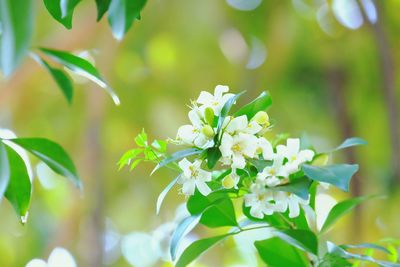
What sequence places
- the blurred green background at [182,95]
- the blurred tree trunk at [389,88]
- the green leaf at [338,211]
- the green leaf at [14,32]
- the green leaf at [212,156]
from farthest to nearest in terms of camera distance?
the blurred green background at [182,95], the blurred tree trunk at [389,88], the green leaf at [338,211], the green leaf at [212,156], the green leaf at [14,32]

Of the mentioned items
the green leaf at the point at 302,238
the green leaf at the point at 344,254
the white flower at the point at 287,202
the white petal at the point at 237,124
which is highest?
the white petal at the point at 237,124

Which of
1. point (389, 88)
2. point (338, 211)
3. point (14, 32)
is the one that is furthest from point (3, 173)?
point (389, 88)

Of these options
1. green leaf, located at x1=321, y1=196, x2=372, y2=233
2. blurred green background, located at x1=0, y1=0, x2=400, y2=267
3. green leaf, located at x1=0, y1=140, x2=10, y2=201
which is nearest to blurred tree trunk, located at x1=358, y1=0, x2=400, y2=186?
blurred green background, located at x1=0, y1=0, x2=400, y2=267

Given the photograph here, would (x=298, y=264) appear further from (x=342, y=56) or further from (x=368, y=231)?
(x=342, y=56)

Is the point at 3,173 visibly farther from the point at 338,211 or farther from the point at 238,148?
the point at 338,211

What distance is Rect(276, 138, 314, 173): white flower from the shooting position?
64 centimetres

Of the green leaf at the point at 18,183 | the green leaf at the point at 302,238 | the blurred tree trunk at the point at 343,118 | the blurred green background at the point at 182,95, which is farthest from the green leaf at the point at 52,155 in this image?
the blurred tree trunk at the point at 343,118

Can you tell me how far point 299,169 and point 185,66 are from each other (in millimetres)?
1445

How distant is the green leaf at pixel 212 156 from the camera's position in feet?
2.07

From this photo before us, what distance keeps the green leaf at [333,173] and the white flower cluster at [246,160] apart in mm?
32

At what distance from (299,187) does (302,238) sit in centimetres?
6

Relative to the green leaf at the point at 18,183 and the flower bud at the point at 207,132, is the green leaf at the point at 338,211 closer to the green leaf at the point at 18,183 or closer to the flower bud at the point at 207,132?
the flower bud at the point at 207,132

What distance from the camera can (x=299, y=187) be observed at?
2.02 ft

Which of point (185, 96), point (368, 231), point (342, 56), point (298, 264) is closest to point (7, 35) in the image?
point (298, 264)
